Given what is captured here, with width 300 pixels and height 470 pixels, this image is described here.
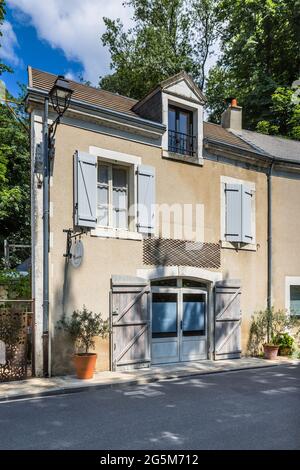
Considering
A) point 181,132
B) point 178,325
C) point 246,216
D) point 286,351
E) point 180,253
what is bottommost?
point 286,351

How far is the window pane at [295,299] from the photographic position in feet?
43.9

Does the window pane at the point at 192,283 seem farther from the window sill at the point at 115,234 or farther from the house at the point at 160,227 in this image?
the window sill at the point at 115,234

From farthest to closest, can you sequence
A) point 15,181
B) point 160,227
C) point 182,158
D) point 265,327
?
1. point 15,181
2. point 265,327
3. point 182,158
4. point 160,227

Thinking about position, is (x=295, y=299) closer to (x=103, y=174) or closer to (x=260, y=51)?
(x=103, y=174)

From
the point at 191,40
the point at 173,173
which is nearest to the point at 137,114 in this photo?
the point at 173,173

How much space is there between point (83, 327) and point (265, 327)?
6.09m

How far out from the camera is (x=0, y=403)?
692 centimetres

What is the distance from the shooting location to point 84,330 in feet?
29.8

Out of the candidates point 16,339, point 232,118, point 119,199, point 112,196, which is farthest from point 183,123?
point 16,339

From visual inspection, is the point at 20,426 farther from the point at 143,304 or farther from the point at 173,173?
the point at 173,173

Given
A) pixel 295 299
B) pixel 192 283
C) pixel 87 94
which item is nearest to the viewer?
pixel 87 94

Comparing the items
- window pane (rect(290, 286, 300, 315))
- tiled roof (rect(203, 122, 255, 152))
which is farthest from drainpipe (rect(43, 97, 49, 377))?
window pane (rect(290, 286, 300, 315))

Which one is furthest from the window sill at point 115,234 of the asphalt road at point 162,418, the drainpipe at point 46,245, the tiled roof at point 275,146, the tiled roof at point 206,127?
the tiled roof at point 275,146
